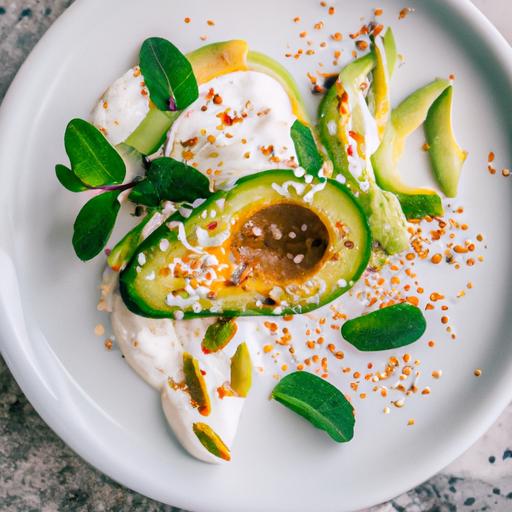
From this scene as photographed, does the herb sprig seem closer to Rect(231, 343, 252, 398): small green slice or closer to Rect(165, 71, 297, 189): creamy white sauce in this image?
Rect(165, 71, 297, 189): creamy white sauce

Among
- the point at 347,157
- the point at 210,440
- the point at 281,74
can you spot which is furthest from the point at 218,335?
the point at 281,74

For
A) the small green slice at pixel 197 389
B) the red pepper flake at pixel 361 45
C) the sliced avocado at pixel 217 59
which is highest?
the red pepper flake at pixel 361 45

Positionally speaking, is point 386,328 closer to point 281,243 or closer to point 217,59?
point 281,243

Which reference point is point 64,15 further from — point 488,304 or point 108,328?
point 488,304

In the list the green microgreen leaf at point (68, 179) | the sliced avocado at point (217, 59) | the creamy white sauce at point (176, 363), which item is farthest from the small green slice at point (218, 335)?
the sliced avocado at point (217, 59)

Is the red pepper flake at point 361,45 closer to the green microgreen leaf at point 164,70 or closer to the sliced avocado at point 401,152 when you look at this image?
the sliced avocado at point 401,152

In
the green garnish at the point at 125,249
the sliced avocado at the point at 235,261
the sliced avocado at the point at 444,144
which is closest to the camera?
the sliced avocado at the point at 235,261

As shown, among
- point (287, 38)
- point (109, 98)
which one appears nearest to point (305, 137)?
point (287, 38)
